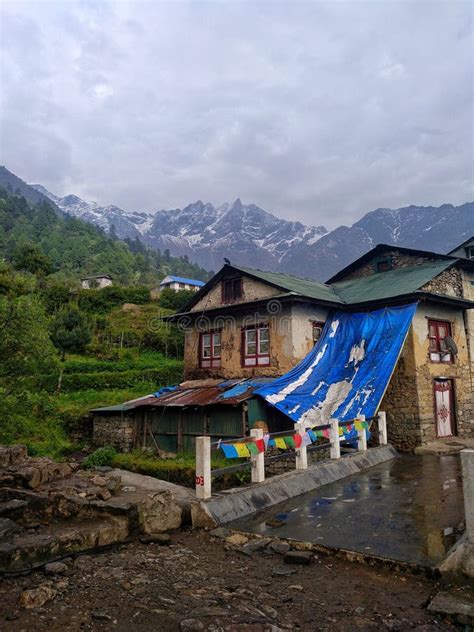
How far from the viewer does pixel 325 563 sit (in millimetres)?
6633

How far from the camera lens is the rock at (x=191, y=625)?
15.1ft

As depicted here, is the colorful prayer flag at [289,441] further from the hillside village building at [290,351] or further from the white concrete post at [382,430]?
the white concrete post at [382,430]

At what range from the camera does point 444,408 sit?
1858 cm

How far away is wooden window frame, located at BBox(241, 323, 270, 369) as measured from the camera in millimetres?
19312

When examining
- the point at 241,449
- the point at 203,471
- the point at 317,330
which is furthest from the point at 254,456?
the point at 317,330

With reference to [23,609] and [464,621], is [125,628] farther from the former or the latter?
[464,621]

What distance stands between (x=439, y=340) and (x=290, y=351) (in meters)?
6.30

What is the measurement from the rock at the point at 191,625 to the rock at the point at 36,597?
1752mm

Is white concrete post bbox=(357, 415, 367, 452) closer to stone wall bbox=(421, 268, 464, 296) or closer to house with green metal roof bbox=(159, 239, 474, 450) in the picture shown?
house with green metal roof bbox=(159, 239, 474, 450)

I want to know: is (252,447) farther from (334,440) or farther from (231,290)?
(231,290)

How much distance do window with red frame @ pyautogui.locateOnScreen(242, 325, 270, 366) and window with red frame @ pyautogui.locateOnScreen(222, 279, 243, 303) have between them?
5.65 ft

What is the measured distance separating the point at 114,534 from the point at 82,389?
22.1 m

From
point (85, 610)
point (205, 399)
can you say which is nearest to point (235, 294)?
point (205, 399)

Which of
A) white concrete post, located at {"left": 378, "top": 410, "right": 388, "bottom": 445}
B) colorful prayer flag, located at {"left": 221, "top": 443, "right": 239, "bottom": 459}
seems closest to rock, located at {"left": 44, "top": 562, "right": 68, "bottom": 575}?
colorful prayer flag, located at {"left": 221, "top": 443, "right": 239, "bottom": 459}
